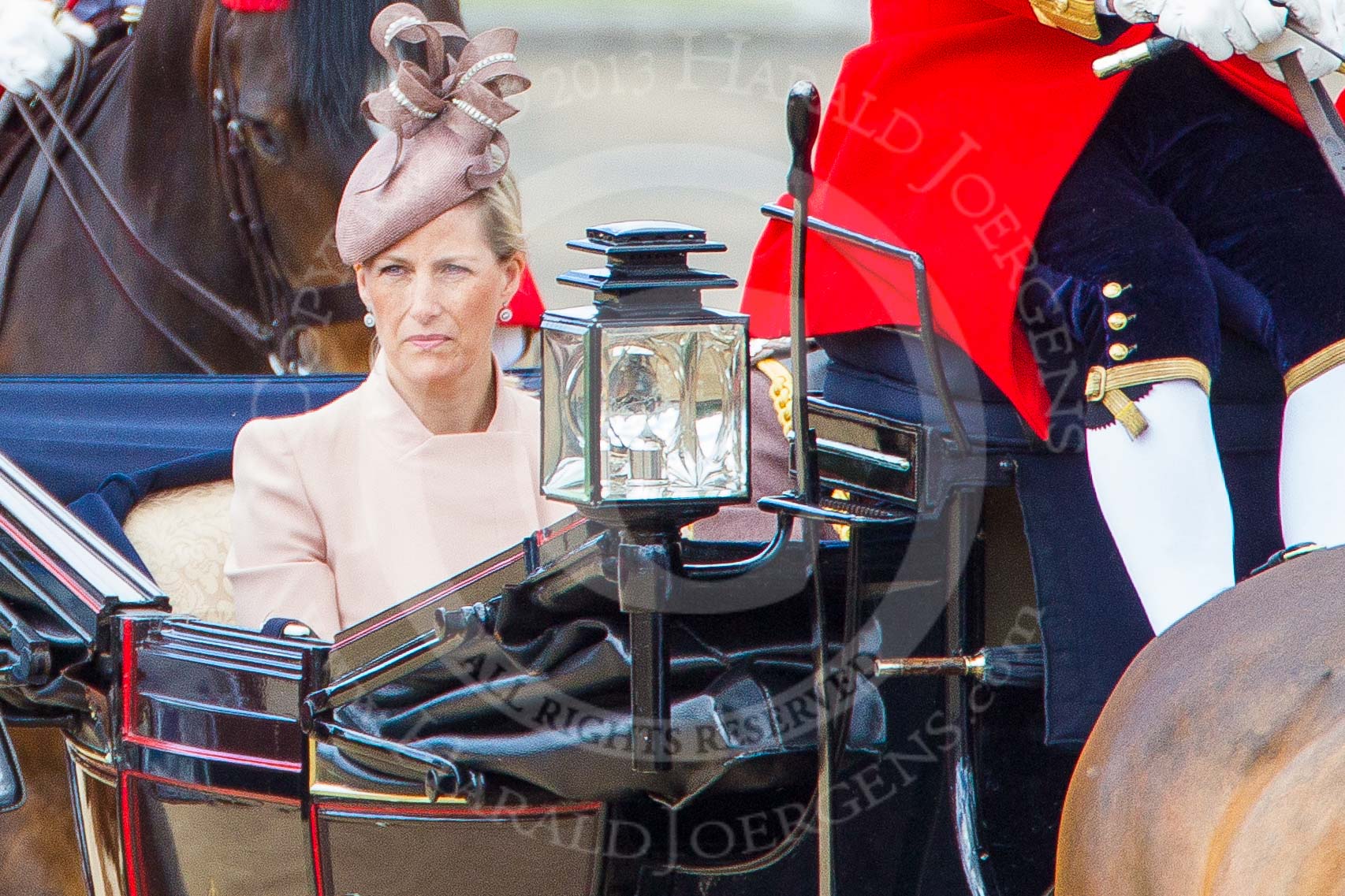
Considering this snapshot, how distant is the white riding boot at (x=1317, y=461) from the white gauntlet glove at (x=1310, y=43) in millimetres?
208

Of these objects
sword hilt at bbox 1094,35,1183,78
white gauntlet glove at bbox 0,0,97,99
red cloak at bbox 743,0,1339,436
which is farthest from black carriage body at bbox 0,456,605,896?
white gauntlet glove at bbox 0,0,97,99

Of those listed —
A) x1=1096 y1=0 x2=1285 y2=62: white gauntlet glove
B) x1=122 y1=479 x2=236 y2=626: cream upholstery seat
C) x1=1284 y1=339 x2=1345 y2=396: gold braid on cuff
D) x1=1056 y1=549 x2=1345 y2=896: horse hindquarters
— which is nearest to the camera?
x1=1056 y1=549 x2=1345 y2=896: horse hindquarters

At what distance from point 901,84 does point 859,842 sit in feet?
1.92

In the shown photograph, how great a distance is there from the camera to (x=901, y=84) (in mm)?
1392

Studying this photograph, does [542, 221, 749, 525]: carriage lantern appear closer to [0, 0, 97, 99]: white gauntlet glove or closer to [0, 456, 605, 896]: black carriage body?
[0, 456, 605, 896]: black carriage body

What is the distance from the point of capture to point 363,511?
161cm

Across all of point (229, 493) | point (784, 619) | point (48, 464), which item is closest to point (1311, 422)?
point (784, 619)

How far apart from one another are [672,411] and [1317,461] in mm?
436

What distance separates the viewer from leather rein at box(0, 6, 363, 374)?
2.41 meters

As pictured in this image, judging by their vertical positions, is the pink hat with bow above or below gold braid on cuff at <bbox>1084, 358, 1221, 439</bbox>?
above

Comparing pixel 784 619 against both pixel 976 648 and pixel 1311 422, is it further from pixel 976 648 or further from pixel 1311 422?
pixel 1311 422

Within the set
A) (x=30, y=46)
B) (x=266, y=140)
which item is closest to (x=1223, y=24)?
(x=266, y=140)

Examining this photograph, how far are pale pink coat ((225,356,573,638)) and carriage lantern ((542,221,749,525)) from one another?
1.37 feet

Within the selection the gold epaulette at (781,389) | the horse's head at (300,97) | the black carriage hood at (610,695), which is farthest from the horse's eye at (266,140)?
the black carriage hood at (610,695)
